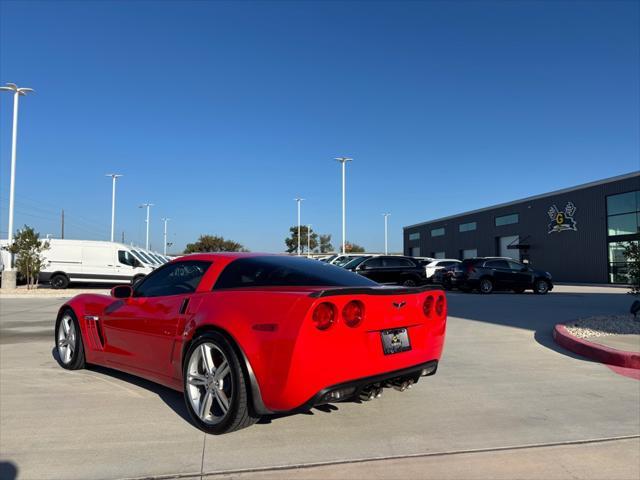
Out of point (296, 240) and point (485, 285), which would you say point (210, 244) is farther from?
point (485, 285)

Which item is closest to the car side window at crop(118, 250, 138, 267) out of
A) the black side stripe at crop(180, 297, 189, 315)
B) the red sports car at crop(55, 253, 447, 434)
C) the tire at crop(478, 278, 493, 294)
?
the tire at crop(478, 278, 493, 294)

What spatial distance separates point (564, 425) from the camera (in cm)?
426

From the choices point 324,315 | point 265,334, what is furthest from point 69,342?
point 324,315

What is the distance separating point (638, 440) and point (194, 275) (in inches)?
155

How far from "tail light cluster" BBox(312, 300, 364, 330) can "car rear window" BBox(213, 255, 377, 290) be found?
0.58 m

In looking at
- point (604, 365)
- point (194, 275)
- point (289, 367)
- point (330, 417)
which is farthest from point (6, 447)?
point (604, 365)

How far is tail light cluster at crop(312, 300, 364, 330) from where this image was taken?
3.38 metres

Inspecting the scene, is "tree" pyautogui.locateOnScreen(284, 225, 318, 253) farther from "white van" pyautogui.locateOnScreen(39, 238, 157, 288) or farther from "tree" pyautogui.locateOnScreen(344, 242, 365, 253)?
"white van" pyautogui.locateOnScreen(39, 238, 157, 288)

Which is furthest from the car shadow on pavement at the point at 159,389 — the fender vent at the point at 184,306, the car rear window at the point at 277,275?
the car rear window at the point at 277,275

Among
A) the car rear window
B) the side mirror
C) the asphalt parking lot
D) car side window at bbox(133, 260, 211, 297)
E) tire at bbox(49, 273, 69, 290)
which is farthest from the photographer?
tire at bbox(49, 273, 69, 290)

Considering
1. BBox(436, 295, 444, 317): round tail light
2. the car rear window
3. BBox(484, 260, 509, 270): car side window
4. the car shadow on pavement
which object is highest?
BBox(484, 260, 509, 270): car side window

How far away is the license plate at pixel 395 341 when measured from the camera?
12.2ft

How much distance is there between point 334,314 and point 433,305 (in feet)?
3.89

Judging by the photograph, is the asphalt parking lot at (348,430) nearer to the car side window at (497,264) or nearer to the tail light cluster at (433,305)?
the tail light cluster at (433,305)
